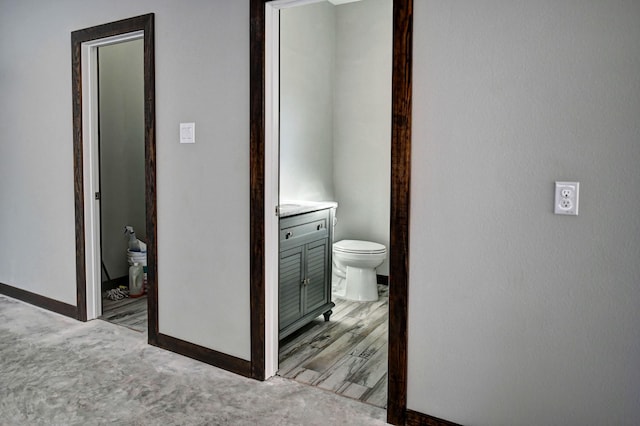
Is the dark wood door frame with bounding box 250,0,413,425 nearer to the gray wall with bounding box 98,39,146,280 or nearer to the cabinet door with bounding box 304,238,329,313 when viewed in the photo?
the cabinet door with bounding box 304,238,329,313

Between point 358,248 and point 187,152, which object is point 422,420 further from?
point 358,248

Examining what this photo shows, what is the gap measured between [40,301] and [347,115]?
2.92m

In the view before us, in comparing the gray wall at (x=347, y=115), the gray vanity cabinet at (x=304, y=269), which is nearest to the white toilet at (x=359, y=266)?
the gray vanity cabinet at (x=304, y=269)

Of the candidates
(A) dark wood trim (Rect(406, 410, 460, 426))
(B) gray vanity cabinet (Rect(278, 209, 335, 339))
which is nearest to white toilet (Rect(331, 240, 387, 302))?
(B) gray vanity cabinet (Rect(278, 209, 335, 339))

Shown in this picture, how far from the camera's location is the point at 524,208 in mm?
1791

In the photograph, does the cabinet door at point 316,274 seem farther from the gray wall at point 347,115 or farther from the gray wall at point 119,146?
the gray wall at point 119,146

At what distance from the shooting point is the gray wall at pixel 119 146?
4070mm

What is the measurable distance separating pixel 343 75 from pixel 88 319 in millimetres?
2891

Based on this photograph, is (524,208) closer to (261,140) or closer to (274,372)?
(261,140)

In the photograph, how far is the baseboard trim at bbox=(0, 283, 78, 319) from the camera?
3.43 meters

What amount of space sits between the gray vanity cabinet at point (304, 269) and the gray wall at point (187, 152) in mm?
347

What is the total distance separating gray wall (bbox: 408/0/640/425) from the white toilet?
177 cm

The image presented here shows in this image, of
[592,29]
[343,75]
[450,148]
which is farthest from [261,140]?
[343,75]

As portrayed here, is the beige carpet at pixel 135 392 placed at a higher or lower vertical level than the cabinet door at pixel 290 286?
lower
